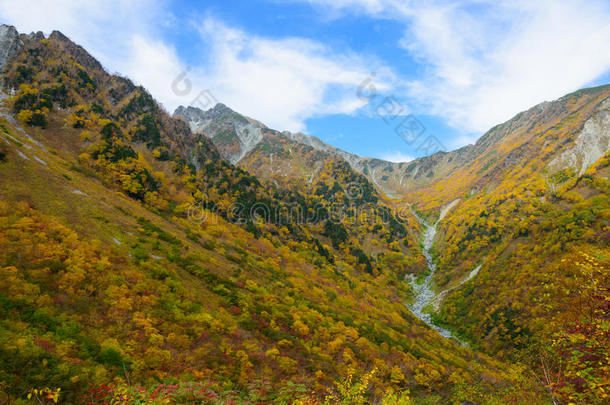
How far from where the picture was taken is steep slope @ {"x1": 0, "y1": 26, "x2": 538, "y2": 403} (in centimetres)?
1154

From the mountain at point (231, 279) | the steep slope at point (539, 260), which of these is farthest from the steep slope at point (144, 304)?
the steep slope at point (539, 260)

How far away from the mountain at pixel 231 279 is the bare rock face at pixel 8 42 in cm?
53

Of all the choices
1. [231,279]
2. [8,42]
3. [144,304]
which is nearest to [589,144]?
[231,279]

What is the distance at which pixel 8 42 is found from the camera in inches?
2569

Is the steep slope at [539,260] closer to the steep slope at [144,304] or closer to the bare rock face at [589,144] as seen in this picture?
the bare rock face at [589,144]

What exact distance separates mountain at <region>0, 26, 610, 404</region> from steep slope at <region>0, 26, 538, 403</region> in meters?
0.16

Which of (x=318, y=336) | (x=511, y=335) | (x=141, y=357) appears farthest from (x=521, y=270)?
(x=141, y=357)

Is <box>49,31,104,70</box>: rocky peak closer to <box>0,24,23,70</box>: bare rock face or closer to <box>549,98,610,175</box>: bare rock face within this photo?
<box>0,24,23,70</box>: bare rock face

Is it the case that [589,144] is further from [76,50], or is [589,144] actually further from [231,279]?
[76,50]

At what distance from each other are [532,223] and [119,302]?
97.4 meters

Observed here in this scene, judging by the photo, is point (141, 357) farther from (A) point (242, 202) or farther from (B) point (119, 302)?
(A) point (242, 202)

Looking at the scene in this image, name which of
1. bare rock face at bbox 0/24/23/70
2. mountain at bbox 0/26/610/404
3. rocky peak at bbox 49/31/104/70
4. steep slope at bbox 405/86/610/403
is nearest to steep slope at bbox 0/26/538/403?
mountain at bbox 0/26/610/404

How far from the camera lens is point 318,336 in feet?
82.5

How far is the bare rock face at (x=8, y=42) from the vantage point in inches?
2471
